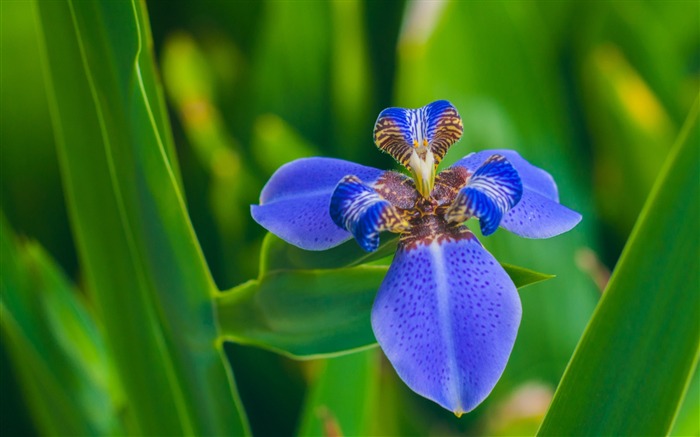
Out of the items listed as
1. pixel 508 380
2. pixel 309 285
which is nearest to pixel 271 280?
pixel 309 285

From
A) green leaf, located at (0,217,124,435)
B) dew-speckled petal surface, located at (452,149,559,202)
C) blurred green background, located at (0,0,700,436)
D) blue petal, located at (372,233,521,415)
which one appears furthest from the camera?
blurred green background, located at (0,0,700,436)

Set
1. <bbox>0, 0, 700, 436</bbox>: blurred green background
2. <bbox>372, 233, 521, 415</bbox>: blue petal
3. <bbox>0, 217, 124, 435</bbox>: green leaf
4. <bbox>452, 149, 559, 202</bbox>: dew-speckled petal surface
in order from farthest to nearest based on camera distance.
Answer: <bbox>0, 0, 700, 436</bbox>: blurred green background
<bbox>0, 217, 124, 435</bbox>: green leaf
<bbox>452, 149, 559, 202</bbox>: dew-speckled petal surface
<bbox>372, 233, 521, 415</bbox>: blue petal

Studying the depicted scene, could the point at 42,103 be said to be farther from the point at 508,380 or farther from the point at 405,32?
the point at 508,380

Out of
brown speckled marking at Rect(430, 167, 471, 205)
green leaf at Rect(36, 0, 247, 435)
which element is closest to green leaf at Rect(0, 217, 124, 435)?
green leaf at Rect(36, 0, 247, 435)

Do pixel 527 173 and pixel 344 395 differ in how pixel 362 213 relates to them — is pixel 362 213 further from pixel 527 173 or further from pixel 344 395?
pixel 344 395

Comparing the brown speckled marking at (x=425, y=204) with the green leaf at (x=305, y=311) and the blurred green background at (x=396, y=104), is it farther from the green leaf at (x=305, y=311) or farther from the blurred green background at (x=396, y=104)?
the blurred green background at (x=396, y=104)

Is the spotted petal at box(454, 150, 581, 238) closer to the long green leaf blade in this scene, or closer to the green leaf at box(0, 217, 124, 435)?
the long green leaf blade

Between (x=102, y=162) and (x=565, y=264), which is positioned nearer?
(x=102, y=162)
